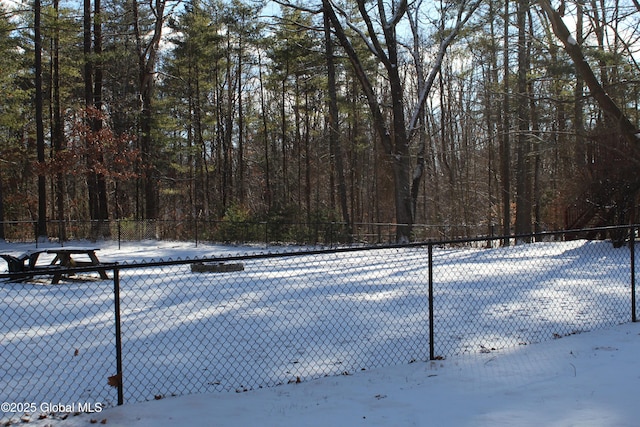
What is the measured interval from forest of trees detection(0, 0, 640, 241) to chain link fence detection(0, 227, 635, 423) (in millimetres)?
6063

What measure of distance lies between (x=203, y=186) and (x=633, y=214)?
30037mm

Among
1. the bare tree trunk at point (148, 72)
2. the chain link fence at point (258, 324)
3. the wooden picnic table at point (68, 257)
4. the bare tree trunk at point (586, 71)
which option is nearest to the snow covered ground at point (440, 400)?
the chain link fence at point (258, 324)

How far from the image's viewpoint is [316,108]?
35750mm

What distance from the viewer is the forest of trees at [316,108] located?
16000 millimetres

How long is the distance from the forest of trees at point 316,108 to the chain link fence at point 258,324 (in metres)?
6.06

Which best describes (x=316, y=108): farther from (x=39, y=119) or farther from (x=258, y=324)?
(x=258, y=324)

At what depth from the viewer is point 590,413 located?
162 inches

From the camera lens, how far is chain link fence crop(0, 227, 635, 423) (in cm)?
501

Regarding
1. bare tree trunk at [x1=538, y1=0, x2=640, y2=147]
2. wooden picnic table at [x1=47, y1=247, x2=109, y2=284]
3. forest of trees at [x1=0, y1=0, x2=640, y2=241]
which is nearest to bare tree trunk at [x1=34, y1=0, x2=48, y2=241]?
forest of trees at [x1=0, y1=0, x2=640, y2=241]

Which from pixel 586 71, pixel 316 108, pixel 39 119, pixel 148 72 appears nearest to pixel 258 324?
pixel 586 71

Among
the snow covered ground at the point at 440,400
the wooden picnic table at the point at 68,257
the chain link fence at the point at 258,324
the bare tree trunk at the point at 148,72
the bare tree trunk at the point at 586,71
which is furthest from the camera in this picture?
the bare tree trunk at the point at 148,72

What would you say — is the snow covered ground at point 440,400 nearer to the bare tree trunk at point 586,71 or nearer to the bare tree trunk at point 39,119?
the bare tree trunk at point 586,71

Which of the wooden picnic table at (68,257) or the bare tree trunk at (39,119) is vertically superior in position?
the bare tree trunk at (39,119)

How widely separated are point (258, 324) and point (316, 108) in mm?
29806
